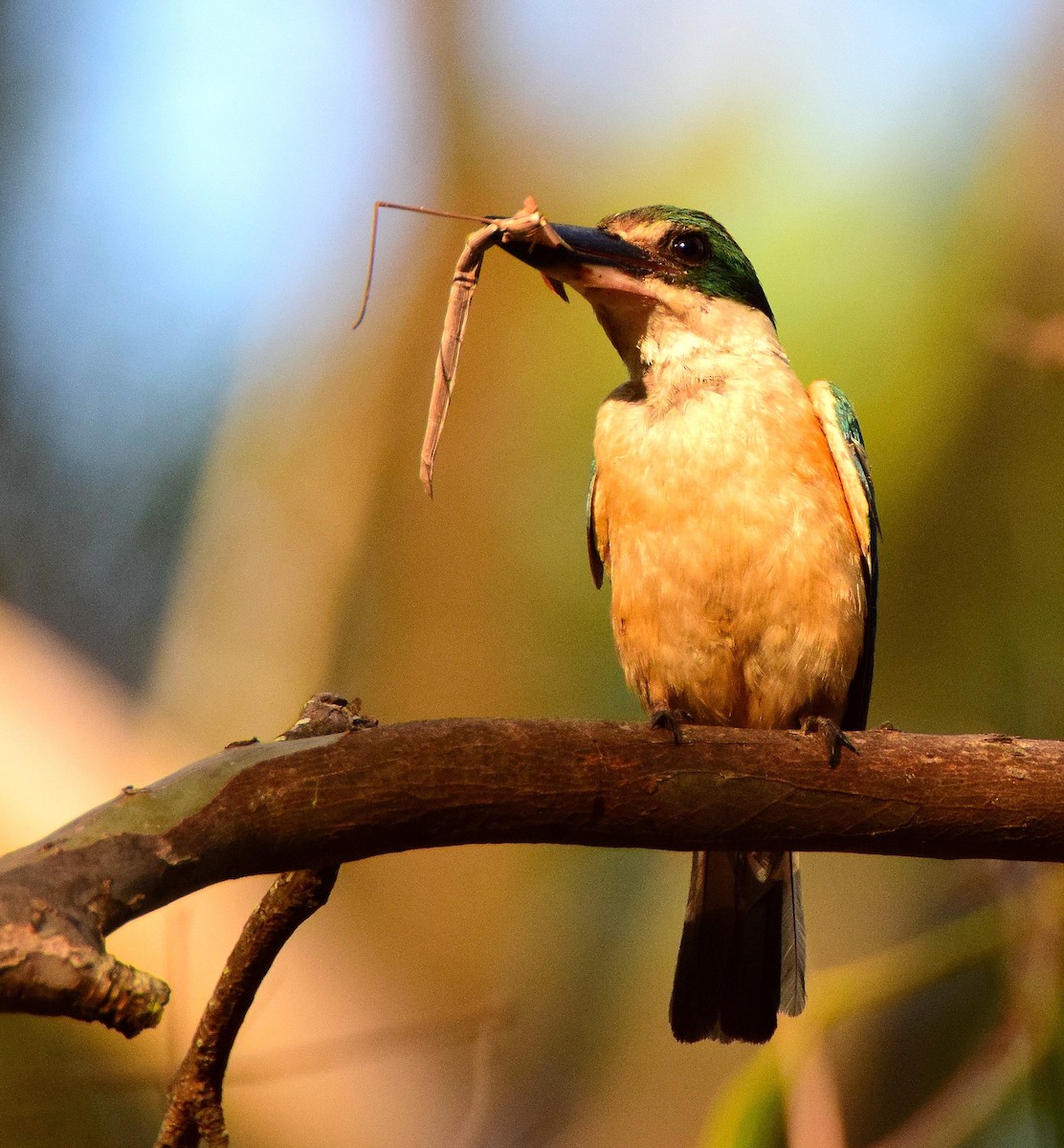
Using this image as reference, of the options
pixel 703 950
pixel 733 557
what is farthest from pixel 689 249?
pixel 703 950

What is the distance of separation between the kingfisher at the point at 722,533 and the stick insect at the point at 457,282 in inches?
2.5

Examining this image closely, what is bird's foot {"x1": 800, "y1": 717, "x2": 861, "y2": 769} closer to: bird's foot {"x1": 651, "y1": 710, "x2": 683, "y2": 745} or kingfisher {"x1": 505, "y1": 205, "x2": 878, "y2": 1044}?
bird's foot {"x1": 651, "y1": 710, "x2": 683, "y2": 745}

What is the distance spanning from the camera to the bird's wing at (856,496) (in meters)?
2.72

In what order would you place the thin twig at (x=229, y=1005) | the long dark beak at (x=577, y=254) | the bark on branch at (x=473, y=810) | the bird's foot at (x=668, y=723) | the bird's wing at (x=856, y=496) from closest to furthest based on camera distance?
the bark on branch at (x=473, y=810)
the thin twig at (x=229, y=1005)
the bird's foot at (x=668, y=723)
the long dark beak at (x=577, y=254)
the bird's wing at (x=856, y=496)

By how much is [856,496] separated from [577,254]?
807 millimetres

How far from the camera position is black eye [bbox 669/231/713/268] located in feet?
9.46

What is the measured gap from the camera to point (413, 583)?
445 cm

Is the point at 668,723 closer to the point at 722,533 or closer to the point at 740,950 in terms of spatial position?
the point at 722,533

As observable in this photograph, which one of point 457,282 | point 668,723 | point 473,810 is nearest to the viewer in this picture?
point 473,810

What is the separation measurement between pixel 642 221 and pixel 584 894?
2302 mm

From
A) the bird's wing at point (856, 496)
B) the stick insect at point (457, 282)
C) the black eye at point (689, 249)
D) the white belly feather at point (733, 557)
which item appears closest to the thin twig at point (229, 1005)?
the stick insect at point (457, 282)

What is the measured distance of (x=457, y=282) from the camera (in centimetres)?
226

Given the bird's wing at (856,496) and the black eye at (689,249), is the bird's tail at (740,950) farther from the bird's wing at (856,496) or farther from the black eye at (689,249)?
the black eye at (689,249)

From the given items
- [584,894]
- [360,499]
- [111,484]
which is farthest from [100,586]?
[584,894]
